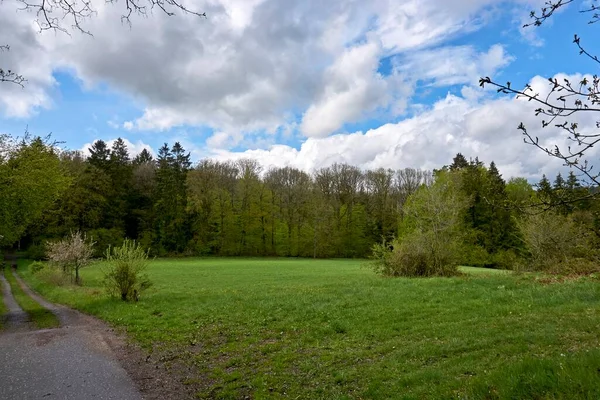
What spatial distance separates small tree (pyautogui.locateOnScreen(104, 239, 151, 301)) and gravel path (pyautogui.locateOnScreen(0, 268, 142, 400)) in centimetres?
276

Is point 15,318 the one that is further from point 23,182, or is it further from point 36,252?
point 36,252

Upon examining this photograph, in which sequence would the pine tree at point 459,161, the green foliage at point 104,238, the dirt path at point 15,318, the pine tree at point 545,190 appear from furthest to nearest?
1. the pine tree at point 459,161
2. the green foliage at point 104,238
3. the dirt path at point 15,318
4. the pine tree at point 545,190

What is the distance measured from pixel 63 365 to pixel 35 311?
12.6 metres

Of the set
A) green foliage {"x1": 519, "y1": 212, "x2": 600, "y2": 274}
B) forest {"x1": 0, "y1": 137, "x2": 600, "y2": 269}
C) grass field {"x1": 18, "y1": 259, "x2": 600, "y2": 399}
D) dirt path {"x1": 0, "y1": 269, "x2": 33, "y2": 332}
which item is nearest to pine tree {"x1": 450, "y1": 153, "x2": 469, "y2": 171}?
forest {"x1": 0, "y1": 137, "x2": 600, "y2": 269}

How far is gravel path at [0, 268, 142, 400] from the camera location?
24.8ft

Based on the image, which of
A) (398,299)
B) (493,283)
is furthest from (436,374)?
(493,283)

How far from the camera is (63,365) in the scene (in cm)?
936

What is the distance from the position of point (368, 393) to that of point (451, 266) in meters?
19.1

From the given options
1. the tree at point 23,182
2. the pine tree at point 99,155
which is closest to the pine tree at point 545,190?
the tree at point 23,182

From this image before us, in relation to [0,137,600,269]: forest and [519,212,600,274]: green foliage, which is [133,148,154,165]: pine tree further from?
[519,212,600,274]: green foliage

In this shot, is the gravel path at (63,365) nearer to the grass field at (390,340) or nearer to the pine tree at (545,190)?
the grass field at (390,340)

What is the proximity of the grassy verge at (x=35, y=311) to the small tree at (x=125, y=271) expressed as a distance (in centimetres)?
262

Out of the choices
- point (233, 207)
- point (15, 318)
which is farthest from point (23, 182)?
point (233, 207)

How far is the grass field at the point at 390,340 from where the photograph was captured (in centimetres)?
543
